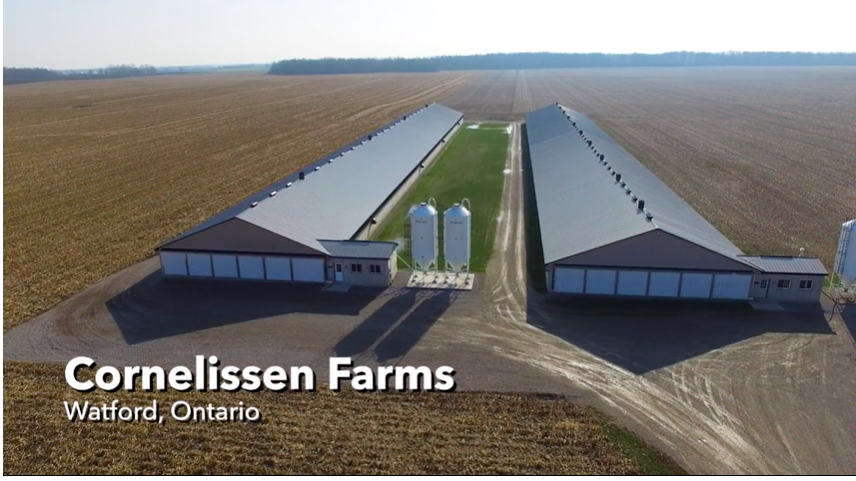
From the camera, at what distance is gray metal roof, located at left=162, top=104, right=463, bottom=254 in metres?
30.4

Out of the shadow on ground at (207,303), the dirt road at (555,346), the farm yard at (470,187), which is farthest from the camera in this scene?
the farm yard at (470,187)

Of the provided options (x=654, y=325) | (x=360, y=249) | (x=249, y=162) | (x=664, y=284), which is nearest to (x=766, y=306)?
(x=664, y=284)

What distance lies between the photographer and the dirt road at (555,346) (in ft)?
59.8

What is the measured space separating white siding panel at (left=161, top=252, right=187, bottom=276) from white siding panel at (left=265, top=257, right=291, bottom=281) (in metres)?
4.63

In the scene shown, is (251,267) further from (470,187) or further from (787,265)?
(787,265)

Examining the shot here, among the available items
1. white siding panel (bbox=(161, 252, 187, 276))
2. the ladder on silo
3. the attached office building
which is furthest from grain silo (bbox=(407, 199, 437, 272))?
the ladder on silo

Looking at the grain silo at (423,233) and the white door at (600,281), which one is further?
the grain silo at (423,233)

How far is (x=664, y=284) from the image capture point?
26969 millimetres

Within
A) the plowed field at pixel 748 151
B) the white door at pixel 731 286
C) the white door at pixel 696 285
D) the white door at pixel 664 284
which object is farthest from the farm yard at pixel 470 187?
the plowed field at pixel 748 151

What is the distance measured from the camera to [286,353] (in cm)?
2303

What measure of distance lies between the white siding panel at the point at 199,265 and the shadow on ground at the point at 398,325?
1018cm

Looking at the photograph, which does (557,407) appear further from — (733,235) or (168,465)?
(733,235)

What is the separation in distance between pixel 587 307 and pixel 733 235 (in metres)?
16.0

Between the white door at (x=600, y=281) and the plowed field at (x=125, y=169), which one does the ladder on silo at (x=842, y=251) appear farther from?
the plowed field at (x=125, y=169)
